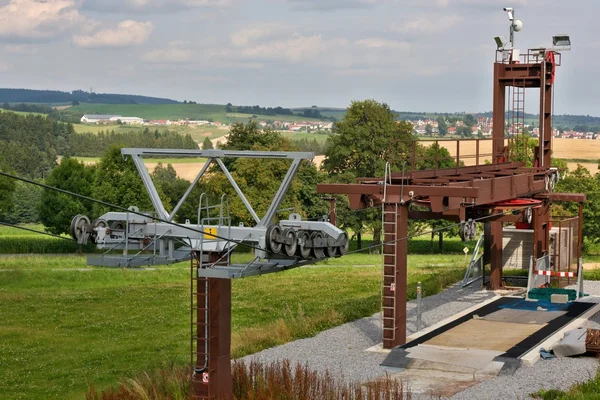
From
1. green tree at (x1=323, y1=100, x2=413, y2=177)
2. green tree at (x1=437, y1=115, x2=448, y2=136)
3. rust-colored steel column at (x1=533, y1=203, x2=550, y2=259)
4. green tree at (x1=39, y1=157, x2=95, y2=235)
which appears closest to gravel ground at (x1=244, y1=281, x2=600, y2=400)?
rust-colored steel column at (x1=533, y1=203, x2=550, y2=259)

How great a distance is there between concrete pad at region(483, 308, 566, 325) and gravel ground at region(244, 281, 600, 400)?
1056 millimetres

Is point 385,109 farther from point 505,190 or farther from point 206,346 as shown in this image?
point 206,346

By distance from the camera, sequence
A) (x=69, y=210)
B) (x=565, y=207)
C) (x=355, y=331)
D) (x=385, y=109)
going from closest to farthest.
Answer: (x=355, y=331) < (x=565, y=207) < (x=69, y=210) < (x=385, y=109)

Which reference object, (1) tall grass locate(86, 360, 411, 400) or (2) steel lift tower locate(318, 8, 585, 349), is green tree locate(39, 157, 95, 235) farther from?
(1) tall grass locate(86, 360, 411, 400)

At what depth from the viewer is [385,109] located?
7262 centimetres

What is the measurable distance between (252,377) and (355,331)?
776cm

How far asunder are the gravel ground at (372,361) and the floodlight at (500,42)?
970cm

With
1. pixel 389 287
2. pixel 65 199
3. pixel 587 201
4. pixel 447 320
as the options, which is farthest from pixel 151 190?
pixel 65 199

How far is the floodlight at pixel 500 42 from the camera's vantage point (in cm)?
3269

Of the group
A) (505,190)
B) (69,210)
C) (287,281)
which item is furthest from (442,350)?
(69,210)

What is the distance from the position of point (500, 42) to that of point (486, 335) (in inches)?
473

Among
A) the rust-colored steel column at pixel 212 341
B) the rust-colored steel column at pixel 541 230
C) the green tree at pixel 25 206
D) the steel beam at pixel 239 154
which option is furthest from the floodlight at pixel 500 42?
the green tree at pixel 25 206

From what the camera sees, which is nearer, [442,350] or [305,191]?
[442,350]

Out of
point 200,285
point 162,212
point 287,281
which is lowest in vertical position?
point 287,281
